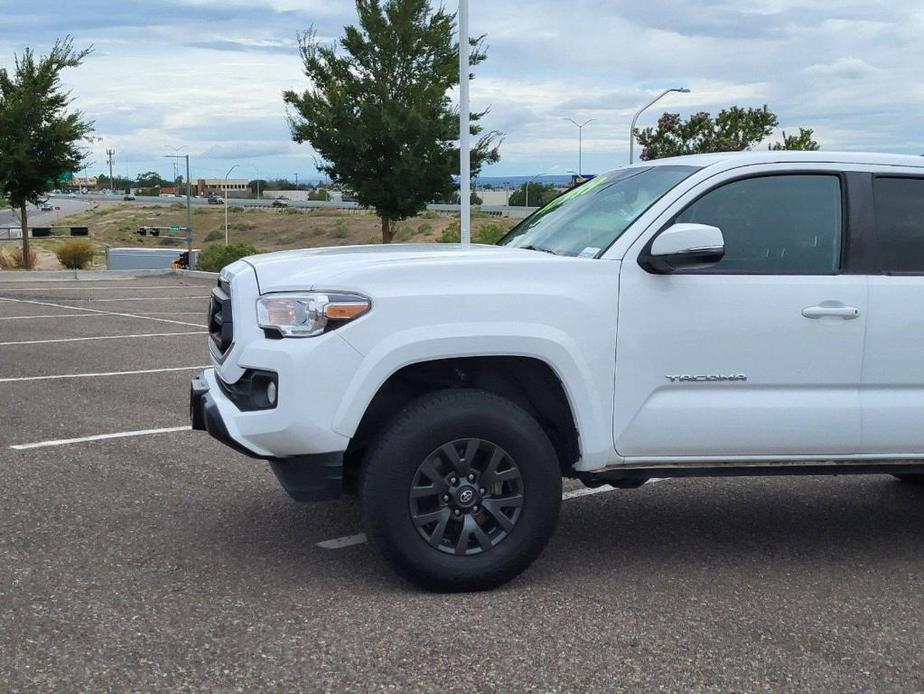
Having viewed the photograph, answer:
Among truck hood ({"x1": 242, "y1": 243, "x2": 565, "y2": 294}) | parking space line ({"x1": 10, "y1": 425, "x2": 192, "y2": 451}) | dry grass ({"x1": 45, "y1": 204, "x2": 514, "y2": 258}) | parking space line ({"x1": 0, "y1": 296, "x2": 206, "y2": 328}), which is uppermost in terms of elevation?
truck hood ({"x1": 242, "y1": 243, "x2": 565, "y2": 294})

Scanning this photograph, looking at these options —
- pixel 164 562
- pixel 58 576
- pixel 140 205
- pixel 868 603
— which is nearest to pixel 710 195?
pixel 868 603

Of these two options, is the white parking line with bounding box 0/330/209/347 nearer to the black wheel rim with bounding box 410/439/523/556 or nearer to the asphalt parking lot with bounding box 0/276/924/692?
the asphalt parking lot with bounding box 0/276/924/692

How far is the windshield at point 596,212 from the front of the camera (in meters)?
5.18

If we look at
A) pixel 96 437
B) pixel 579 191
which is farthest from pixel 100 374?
pixel 579 191

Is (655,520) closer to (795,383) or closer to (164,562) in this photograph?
(795,383)

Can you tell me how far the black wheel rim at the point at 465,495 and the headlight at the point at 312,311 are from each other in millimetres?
670

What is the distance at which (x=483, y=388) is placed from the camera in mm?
5027

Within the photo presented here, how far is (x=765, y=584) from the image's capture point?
5055 millimetres

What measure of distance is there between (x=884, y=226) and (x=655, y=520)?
1962 millimetres

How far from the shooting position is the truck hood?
15.3ft

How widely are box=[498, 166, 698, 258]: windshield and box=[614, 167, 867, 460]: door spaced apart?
218mm

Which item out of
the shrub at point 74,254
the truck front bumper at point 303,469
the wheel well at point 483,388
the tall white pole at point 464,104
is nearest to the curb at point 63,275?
the shrub at point 74,254

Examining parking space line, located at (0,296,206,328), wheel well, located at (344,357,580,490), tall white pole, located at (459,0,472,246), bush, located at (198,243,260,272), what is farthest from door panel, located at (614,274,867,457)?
bush, located at (198,243,260,272)

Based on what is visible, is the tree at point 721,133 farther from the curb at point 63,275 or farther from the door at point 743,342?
the door at point 743,342
